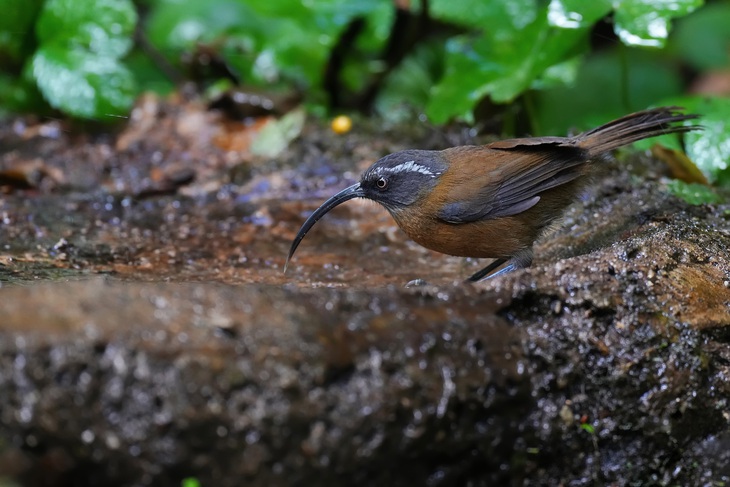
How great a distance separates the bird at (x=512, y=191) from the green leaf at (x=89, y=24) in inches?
132

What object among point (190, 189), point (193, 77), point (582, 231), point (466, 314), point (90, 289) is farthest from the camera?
point (193, 77)

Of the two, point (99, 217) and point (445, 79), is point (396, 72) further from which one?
point (99, 217)

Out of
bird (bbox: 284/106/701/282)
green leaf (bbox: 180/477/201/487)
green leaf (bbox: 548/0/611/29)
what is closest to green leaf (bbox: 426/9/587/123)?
green leaf (bbox: 548/0/611/29)

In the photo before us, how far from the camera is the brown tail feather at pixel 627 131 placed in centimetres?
448

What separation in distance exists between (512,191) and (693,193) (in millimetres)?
1227

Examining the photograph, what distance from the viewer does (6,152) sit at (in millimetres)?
6832

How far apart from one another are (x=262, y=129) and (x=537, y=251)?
2839 mm

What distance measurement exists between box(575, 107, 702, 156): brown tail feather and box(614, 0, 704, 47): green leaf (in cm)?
97

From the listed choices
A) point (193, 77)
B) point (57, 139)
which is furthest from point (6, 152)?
point (193, 77)

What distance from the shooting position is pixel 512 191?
14.6ft

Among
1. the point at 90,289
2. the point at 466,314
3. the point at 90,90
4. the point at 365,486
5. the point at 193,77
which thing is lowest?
the point at 193,77

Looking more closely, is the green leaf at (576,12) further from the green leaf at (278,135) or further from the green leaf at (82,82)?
the green leaf at (82,82)

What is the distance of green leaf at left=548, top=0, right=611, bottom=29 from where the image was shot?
5.43m

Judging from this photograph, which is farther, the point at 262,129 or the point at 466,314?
the point at 262,129
